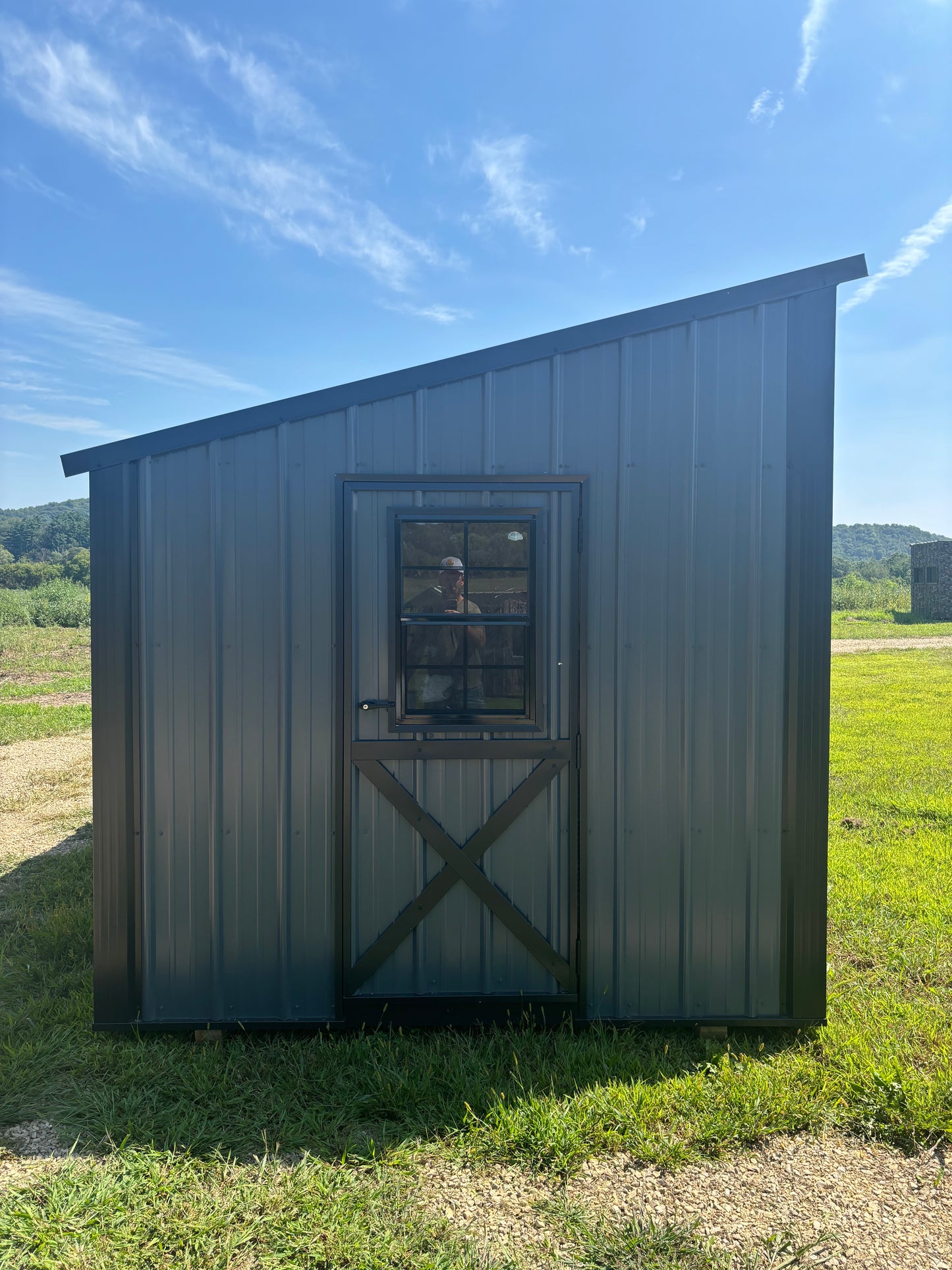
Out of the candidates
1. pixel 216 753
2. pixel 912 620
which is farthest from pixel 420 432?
pixel 912 620

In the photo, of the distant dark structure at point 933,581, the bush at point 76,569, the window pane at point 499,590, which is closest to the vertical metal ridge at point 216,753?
the window pane at point 499,590

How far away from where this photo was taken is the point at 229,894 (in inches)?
130

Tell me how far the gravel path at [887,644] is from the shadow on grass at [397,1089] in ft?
59.1

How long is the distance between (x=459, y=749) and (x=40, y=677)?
47.4ft

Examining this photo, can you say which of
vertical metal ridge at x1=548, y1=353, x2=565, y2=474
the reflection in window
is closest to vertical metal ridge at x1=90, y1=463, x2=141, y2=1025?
the reflection in window

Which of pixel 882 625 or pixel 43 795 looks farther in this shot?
pixel 882 625

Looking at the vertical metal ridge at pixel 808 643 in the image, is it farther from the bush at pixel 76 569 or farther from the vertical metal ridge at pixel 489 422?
the bush at pixel 76 569

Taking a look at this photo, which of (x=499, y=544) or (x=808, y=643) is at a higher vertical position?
(x=499, y=544)

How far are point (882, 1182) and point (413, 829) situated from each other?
2.13 metres

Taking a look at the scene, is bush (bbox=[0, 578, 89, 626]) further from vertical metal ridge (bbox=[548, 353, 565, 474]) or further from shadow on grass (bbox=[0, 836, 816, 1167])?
vertical metal ridge (bbox=[548, 353, 565, 474])

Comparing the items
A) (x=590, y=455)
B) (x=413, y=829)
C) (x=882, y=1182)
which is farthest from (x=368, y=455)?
(x=882, y=1182)

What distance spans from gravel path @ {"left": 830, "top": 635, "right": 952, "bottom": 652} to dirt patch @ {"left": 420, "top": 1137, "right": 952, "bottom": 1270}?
59.5ft

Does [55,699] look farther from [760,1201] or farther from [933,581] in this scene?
[933,581]

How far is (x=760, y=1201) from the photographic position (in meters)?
2.42
